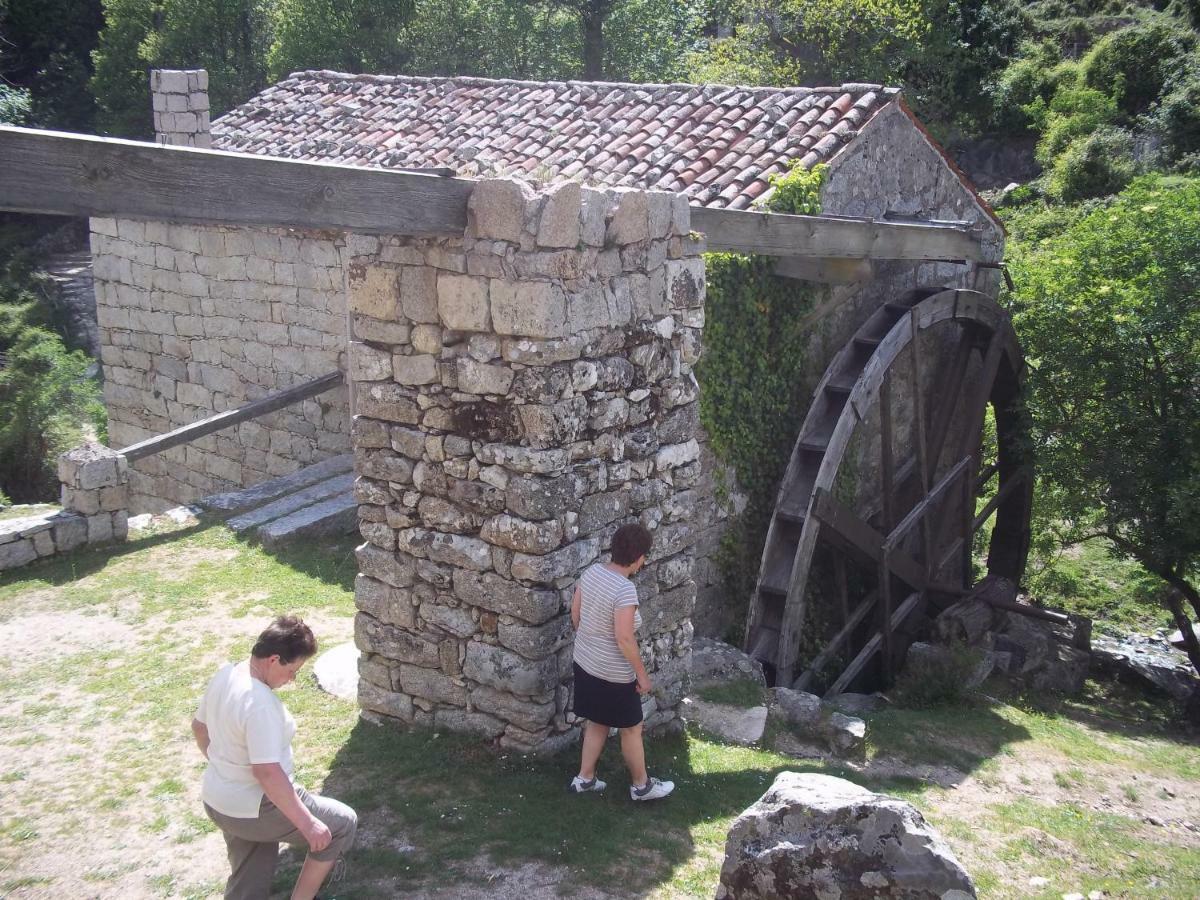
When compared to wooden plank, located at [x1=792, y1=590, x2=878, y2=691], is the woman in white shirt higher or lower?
higher

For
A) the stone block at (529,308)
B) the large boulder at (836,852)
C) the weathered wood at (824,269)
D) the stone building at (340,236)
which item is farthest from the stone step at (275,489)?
the large boulder at (836,852)

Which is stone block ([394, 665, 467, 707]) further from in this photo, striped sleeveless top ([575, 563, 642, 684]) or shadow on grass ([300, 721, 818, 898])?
striped sleeveless top ([575, 563, 642, 684])

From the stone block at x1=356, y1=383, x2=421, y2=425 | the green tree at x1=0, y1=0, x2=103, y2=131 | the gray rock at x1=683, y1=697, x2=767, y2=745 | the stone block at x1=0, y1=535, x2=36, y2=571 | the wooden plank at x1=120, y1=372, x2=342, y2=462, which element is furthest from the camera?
the green tree at x1=0, y1=0, x2=103, y2=131

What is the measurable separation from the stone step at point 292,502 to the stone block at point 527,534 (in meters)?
4.29

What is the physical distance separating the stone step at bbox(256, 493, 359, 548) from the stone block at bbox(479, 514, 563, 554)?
11.8 ft

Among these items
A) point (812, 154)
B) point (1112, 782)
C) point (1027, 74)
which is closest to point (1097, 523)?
point (1112, 782)

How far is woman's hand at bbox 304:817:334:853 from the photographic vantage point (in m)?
3.07

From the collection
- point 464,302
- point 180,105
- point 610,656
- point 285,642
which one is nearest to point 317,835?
point 285,642

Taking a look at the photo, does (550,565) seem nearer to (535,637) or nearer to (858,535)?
(535,637)

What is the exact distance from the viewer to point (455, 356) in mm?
4320

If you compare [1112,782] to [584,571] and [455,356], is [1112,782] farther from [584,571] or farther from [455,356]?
[455,356]

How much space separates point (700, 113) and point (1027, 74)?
12263 millimetres

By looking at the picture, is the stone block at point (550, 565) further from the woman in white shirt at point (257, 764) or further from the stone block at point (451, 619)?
the woman in white shirt at point (257, 764)

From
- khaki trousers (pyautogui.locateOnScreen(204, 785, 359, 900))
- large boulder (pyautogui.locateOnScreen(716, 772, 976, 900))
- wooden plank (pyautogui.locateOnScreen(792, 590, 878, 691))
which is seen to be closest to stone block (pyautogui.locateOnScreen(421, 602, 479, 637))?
khaki trousers (pyautogui.locateOnScreen(204, 785, 359, 900))
